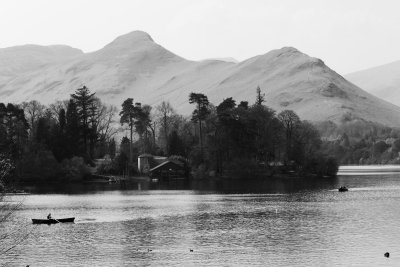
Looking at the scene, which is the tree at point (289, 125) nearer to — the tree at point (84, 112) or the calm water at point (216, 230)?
the tree at point (84, 112)

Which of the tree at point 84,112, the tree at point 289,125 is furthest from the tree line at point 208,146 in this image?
the tree at point 84,112

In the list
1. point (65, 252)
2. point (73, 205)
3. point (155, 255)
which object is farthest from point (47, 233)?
point (73, 205)

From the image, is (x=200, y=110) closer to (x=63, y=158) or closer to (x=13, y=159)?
(x=63, y=158)

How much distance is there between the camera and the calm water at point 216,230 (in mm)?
55438

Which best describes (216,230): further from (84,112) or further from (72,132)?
(84,112)

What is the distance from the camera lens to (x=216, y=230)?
70438mm

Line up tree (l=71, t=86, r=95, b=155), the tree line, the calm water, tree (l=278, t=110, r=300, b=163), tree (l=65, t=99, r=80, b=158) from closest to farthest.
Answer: the calm water
the tree line
tree (l=65, t=99, r=80, b=158)
tree (l=278, t=110, r=300, b=163)
tree (l=71, t=86, r=95, b=155)

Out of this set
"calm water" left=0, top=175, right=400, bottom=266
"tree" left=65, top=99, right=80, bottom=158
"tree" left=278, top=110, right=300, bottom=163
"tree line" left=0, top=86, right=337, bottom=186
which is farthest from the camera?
"tree" left=278, top=110, right=300, bottom=163

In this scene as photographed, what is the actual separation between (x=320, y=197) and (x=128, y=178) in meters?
66.4

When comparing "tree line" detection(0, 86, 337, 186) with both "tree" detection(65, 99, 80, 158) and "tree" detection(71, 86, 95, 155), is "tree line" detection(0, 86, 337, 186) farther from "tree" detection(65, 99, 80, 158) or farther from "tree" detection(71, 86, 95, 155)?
"tree" detection(71, 86, 95, 155)

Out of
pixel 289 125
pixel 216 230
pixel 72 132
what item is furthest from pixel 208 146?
pixel 216 230

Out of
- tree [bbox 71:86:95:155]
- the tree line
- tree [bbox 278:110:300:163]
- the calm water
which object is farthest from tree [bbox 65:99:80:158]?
the calm water

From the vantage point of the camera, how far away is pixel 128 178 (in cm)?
16450

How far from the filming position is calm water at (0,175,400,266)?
5544cm
